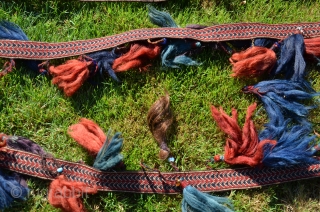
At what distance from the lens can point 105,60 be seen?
2072 millimetres

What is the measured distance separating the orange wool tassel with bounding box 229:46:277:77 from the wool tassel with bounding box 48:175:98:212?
96cm

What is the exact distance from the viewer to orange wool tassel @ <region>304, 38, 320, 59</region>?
213cm

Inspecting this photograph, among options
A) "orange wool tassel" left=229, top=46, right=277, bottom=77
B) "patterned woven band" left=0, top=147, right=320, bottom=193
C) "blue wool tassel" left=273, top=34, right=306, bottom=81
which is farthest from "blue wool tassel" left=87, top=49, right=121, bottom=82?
"blue wool tassel" left=273, top=34, right=306, bottom=81

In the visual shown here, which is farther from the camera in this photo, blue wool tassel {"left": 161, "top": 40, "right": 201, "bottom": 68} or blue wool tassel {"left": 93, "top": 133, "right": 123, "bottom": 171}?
blue wool tassel {"left": 161, "top": 40, "right": 201, "bottom": 68}

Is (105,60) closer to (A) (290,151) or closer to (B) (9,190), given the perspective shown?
(B) (9,190)

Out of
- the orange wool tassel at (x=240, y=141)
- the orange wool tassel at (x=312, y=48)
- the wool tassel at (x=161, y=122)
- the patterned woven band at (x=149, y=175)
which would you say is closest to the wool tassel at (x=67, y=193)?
the patterned woven band at (x=149, y=175)

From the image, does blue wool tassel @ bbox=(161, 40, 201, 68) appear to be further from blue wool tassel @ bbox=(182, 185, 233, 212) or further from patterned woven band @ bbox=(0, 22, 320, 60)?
blue wool tassel @ bbox=(182, 185, 233, 212)

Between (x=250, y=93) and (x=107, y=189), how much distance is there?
90 centimetres

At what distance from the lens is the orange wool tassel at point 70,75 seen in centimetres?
201

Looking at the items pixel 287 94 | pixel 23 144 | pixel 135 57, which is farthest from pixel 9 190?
pixel 287 94

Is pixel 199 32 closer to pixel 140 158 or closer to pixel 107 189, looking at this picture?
pixel 140 158

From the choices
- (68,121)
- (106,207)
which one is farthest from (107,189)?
(68,121)

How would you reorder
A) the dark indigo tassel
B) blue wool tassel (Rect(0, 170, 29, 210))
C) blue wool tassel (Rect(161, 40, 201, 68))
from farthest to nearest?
blue wool tassel (Rect(161, 40, 201, 68))
the dark indigo tassel
blue wool tassel (Rect(0, 170, 29, 210))

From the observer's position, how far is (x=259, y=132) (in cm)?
209
